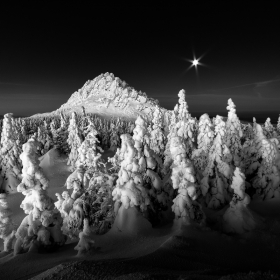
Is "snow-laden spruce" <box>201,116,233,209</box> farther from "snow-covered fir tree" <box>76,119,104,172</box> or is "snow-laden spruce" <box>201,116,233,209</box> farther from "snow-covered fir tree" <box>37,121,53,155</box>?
"snow-covered fir tree" <box>37,121,53,155</box>

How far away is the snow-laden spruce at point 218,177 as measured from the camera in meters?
21.3

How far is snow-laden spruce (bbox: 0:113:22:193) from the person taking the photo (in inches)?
1273

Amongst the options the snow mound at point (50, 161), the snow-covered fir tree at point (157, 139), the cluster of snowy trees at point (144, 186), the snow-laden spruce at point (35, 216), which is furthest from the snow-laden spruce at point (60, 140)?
the snow-laden spruce at point (35, 216)

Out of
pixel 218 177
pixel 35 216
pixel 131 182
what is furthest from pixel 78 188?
pixel 218 177

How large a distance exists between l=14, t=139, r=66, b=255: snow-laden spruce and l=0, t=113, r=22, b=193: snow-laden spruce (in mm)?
22648

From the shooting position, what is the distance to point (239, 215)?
16.1 m

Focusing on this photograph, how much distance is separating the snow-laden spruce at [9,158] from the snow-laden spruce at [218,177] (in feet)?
87.5

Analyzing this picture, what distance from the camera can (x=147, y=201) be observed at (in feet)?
49.7

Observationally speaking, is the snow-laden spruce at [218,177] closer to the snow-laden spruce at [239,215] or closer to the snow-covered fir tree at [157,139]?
the snow-laden spruce at [239,215]

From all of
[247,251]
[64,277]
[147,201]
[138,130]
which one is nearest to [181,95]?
[138,130]

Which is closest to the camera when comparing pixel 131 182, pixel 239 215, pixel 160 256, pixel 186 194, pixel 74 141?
pixel 160 256

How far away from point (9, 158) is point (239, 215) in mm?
30774

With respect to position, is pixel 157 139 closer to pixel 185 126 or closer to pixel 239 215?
pixel 185 126

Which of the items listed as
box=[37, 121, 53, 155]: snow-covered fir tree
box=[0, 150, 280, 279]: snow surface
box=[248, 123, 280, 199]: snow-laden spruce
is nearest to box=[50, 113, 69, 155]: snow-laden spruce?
box=[37, 121, 53, 155]: snow-covered fir tree
